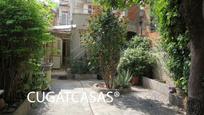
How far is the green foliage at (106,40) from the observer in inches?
445

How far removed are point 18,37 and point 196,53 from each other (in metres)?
4.30

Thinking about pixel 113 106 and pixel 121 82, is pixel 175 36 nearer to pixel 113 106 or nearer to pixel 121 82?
pixel 113 106

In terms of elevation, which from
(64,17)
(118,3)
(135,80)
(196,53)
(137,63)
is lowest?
(135,80)

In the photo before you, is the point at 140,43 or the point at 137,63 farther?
the point at 140,43

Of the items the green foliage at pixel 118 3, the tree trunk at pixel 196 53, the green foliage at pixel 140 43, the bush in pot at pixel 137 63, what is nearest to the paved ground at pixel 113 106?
the green foliage at pixel 118 3

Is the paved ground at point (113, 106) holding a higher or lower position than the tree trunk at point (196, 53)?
lower

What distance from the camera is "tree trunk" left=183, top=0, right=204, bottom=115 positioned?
4.11 metres

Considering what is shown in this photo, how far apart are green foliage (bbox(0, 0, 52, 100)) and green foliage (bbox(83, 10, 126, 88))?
4.10 metres

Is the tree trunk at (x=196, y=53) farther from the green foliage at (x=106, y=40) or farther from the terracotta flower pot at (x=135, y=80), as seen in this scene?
the terracotta flower pot at (x=135, y=80)

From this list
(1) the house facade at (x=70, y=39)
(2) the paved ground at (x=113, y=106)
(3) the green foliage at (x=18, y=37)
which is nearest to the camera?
(3) the green foliage at (x=18, y=37)

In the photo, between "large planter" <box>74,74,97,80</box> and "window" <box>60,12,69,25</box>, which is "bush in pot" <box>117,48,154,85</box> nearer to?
"large planter" <box>74,74,97,80</box>

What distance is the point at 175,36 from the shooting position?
8.58 m

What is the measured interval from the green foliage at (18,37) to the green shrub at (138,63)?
23.2 ft

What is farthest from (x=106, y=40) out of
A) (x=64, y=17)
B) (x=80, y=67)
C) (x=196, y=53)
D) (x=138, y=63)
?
(x=64, y=17)
